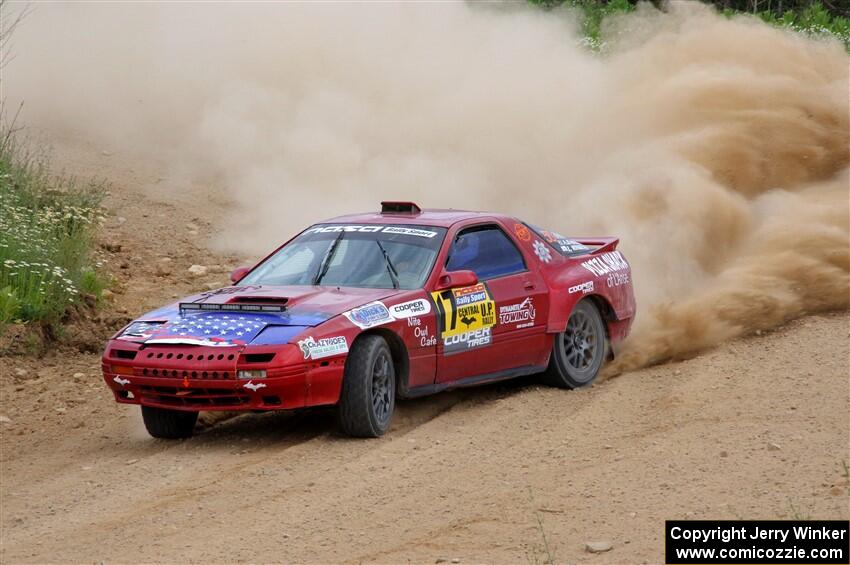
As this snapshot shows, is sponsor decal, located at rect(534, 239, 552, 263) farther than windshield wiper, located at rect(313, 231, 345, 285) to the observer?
Yes

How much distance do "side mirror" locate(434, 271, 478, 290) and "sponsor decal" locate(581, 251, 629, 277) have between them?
1.61m

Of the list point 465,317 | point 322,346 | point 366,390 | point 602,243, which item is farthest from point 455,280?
point 602,243

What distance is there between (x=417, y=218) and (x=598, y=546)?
409 cm

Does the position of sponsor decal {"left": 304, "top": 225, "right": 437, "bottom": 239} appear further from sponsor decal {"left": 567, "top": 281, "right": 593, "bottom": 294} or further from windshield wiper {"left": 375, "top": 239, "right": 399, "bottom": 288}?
sponsor decal {"left": 567, "top": 281, "right": 593, "bottom": 294}

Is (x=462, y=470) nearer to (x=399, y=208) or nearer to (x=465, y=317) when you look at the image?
(x=465, y=317)

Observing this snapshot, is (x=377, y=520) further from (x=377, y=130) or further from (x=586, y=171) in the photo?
(x=377, y=130)

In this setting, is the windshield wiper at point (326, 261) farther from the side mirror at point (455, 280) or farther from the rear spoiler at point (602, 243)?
the rear spoiler at point (602, 243)

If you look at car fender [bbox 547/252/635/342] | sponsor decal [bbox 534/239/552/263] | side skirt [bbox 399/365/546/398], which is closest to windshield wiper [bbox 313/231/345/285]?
side skirt [bbox 399/365/546/398]

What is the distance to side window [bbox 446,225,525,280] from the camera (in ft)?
31.1

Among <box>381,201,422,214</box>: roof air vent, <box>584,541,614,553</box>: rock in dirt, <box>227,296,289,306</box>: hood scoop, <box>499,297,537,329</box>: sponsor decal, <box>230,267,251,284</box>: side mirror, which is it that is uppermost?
<box>381,201,422,214</box>: roof air vent

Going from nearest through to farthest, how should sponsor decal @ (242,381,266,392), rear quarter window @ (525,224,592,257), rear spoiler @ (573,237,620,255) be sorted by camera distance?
1. sponsor decal @ (242,381,266,392)
2. rear quarter window @ (525,224,592,257)
3. rear spoiler @ (573,237,620,255)

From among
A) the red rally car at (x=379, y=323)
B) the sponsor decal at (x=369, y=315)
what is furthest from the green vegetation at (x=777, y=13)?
the sponsor decal at (x=369, y=315)

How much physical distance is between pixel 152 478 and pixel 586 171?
8.78m

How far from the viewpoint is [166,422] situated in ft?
28.8
